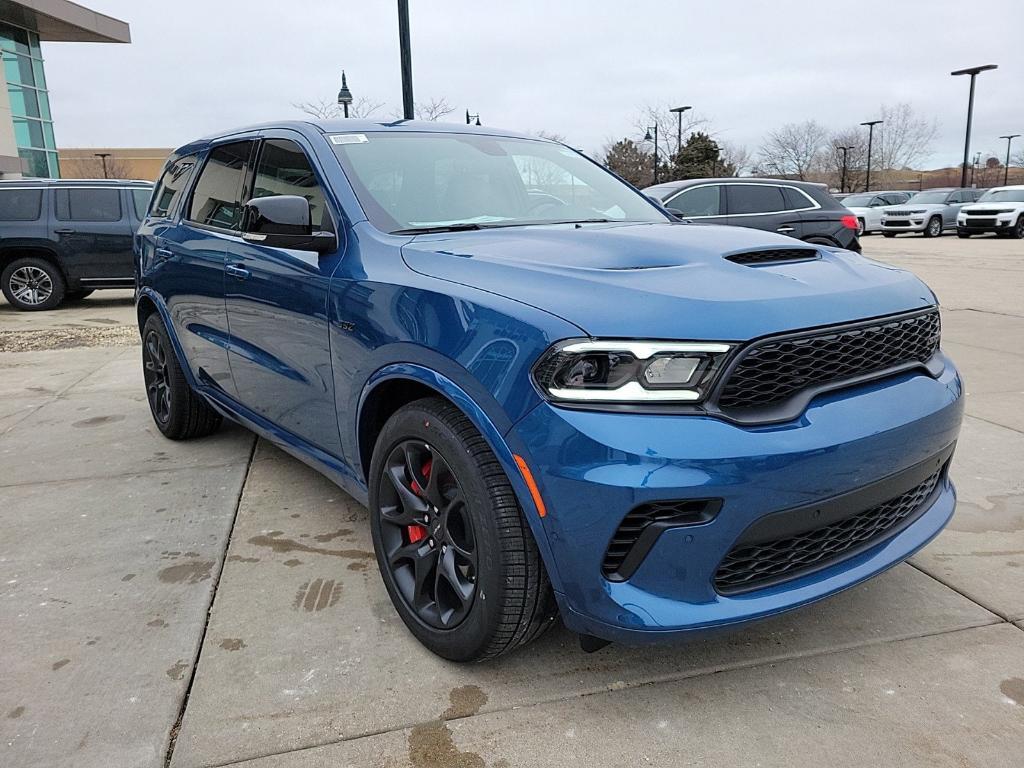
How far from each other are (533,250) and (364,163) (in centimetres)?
98

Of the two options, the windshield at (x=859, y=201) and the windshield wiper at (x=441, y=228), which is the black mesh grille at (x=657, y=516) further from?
the windshield at (x=859, y=201)

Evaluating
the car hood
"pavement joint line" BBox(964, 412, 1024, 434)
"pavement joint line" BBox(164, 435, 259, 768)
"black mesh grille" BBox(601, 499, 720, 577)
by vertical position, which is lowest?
"pavement joint line" BBox(964, 412, 1024, 434)

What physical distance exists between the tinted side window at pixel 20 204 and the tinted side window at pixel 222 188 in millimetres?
8743

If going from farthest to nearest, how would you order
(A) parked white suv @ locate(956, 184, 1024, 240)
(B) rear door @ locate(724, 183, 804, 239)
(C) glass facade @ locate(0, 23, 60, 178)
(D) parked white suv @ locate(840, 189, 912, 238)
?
(D) parked white suv @ locate(840, 189, 912, 238) < (C) glass facade @ locate(0, 23, 60, 178) < (A) parked white suv @ locate(956, 184, 1024, 240) < (B) rear door @ locate(724, 183, 804, 239)

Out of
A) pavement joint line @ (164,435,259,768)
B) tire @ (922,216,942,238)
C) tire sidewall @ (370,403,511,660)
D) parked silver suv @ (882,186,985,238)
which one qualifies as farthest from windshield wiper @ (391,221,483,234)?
tire @ (922,216,942,238)

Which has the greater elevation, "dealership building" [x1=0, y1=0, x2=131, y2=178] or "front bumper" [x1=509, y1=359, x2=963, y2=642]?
"dealership building" [x1=0, y1=0, x2=131, y2=178]

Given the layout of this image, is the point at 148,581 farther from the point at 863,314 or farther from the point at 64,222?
the point at 64,222

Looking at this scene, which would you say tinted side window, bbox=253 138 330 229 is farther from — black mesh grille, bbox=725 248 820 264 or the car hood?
black mesh grille, bbox=725 248 820 264

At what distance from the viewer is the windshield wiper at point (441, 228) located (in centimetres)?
277

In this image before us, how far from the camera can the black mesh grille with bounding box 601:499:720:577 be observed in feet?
6.07

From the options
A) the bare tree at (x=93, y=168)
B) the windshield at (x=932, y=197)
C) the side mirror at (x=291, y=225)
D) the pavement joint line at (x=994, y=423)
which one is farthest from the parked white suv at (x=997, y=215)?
the bare tree at (x=93, y=168)

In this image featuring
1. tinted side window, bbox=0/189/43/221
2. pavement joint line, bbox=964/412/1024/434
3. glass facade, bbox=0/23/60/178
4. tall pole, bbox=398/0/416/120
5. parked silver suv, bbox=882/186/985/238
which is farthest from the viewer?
parked silver suv, bbox=882/186/985/238

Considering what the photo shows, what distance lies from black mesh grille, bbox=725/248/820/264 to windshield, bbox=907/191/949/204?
29195mm

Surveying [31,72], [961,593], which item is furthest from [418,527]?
[31,72]
